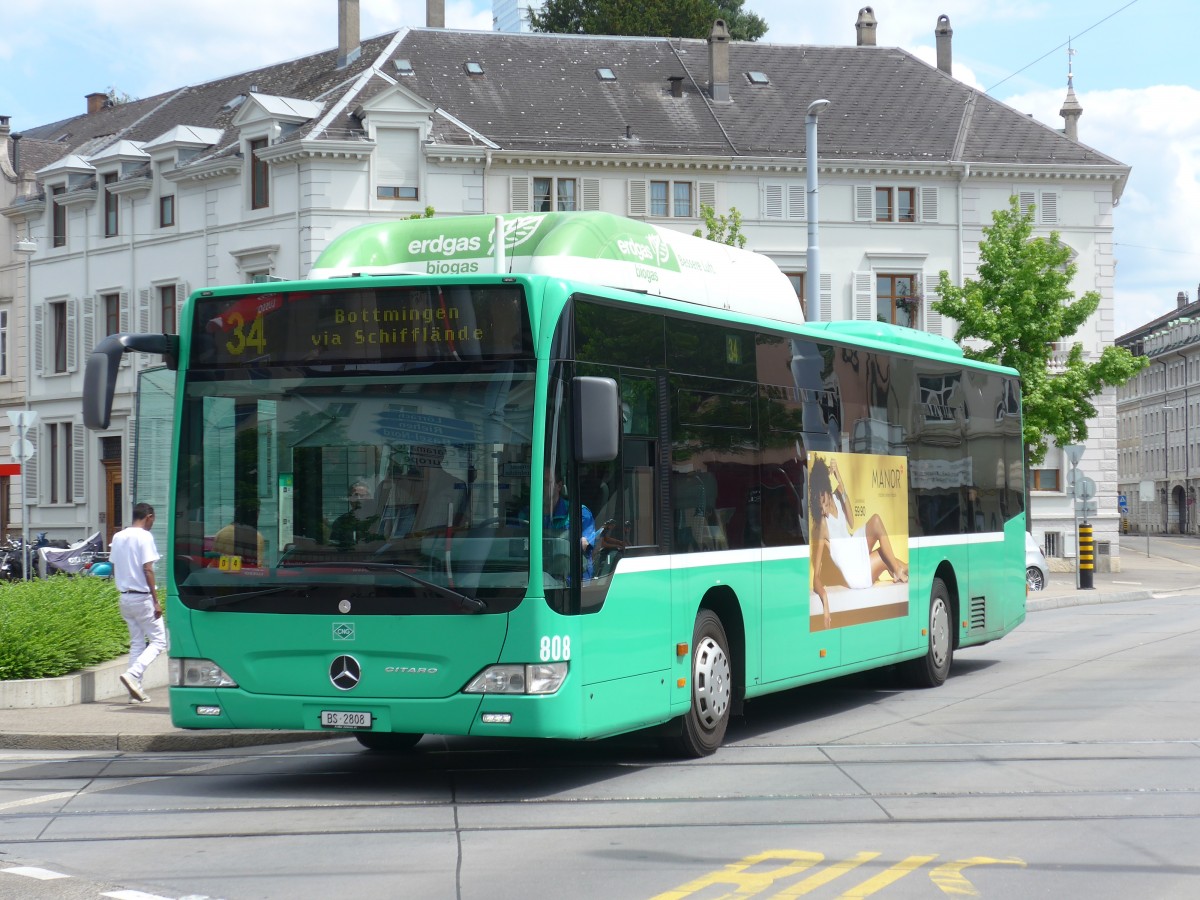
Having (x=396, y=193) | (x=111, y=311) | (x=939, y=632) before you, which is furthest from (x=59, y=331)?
(x=939, y=632)

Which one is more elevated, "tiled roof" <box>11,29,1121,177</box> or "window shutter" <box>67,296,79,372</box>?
"tiled roof" <box>11,29,1121,177</box>

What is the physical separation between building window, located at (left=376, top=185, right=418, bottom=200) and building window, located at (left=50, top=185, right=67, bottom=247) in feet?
44.8

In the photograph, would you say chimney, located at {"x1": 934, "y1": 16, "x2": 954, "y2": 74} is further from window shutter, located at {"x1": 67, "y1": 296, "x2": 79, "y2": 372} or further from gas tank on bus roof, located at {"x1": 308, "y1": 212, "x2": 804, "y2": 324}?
gas tank on bus roof, located at {"x1": 308, "y1": 212, "x2": 804, "y2": 324}

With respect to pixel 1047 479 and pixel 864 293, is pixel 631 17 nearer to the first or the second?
pixel 864 293

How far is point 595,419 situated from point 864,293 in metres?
42.7

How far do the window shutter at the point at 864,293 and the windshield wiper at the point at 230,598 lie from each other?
A: 42393 millimetres

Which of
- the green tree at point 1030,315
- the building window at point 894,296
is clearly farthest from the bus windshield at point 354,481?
the building window at point 894,296

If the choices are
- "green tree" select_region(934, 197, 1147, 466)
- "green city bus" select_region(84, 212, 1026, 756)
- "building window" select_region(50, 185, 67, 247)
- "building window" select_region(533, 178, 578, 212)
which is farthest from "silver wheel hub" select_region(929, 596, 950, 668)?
"building window" select_region(50, 185, 67, 247)

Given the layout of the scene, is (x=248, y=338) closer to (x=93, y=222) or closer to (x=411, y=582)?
(x=411, y=582)

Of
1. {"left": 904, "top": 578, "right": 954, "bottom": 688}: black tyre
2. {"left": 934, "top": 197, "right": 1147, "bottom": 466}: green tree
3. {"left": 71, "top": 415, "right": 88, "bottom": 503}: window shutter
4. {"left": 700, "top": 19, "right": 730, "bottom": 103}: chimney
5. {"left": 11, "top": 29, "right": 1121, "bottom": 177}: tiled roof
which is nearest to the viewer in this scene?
{"left": 904, "top": 578, "right": 954, "bottom": 688}: black tyre

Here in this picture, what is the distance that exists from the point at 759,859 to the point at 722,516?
13.3 feet

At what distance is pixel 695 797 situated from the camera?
9.71m

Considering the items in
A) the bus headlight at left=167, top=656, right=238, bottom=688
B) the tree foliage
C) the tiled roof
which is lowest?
the bus headlight at left=167, top=656, right=238, bottom=688

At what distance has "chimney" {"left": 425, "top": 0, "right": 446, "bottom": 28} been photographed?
5494 cm
